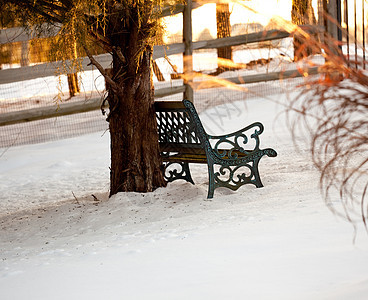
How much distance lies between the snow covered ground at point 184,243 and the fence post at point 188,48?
2.56m

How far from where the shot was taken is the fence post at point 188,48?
806 centimetres

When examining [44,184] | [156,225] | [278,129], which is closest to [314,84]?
[156,225]

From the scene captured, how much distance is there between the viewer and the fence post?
8.06m

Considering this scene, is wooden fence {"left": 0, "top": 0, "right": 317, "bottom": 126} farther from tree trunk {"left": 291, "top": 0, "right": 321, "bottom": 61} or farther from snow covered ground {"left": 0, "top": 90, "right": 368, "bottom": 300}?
snow covered ground {"left": 0, "top": 90, "right": 368, "bottom": 300}

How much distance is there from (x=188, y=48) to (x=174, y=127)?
318cm

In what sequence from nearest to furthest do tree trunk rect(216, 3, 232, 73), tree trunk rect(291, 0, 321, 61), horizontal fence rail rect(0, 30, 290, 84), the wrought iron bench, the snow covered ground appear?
tree trunk rect(291, 0, 321, 61)
the snow covered ground
the wrought iron bench
horizontal fence rail rect(0, 30, 290, 84)
tree trunk rect(216, 3, 232, 73)

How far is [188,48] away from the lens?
8.20 m

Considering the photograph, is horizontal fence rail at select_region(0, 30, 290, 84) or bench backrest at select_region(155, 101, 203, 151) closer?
bench backrest at select_region(155, 101, 203, 151)

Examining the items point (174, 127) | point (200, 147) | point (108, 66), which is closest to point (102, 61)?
point (108, 66)

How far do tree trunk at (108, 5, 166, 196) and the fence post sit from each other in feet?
9.06

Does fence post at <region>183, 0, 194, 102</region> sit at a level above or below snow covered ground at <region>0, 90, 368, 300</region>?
above

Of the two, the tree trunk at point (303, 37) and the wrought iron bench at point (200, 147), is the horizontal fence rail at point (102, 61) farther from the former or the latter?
the wrought iron bench at point (200, 147)

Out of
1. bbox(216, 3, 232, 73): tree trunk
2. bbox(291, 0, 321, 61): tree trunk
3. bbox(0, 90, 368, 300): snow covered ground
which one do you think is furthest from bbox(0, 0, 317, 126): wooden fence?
bbox(0, 90, 368, 300): snow covered ground

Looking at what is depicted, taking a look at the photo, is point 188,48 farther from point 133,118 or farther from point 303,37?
point 303,37
